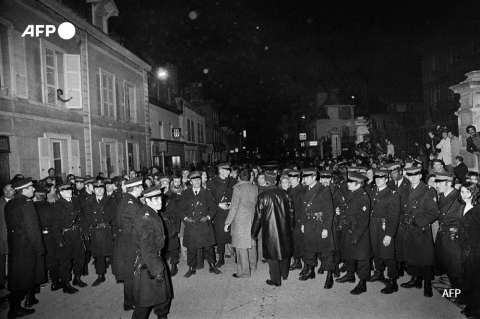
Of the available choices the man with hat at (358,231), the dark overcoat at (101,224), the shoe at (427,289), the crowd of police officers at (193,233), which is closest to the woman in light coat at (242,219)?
the crowd of police officers at (193,233)

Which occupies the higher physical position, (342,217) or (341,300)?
(342,217)

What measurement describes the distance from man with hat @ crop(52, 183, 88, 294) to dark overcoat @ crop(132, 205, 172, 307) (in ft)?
9.07

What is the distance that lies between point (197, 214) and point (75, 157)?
917cm

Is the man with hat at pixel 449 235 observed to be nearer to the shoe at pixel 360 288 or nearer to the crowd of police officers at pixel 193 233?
the crowd of police officers at pixel 193 233

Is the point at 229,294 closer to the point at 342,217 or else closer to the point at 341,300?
the point at 341,300

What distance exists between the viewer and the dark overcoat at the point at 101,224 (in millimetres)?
6985

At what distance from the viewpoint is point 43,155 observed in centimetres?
1222

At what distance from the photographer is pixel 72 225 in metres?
6.81

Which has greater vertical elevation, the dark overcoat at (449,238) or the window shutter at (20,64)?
the window shutter at (20,64)

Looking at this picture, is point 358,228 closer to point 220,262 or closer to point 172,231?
point 220,262

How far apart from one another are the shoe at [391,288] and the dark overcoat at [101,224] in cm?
516

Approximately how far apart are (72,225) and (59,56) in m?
9.51

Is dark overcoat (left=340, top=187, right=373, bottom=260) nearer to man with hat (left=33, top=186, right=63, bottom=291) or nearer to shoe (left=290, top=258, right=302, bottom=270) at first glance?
shoe (left=290, top=258, right=302, bottom=270)

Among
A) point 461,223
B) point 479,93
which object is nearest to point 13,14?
point 461,223
